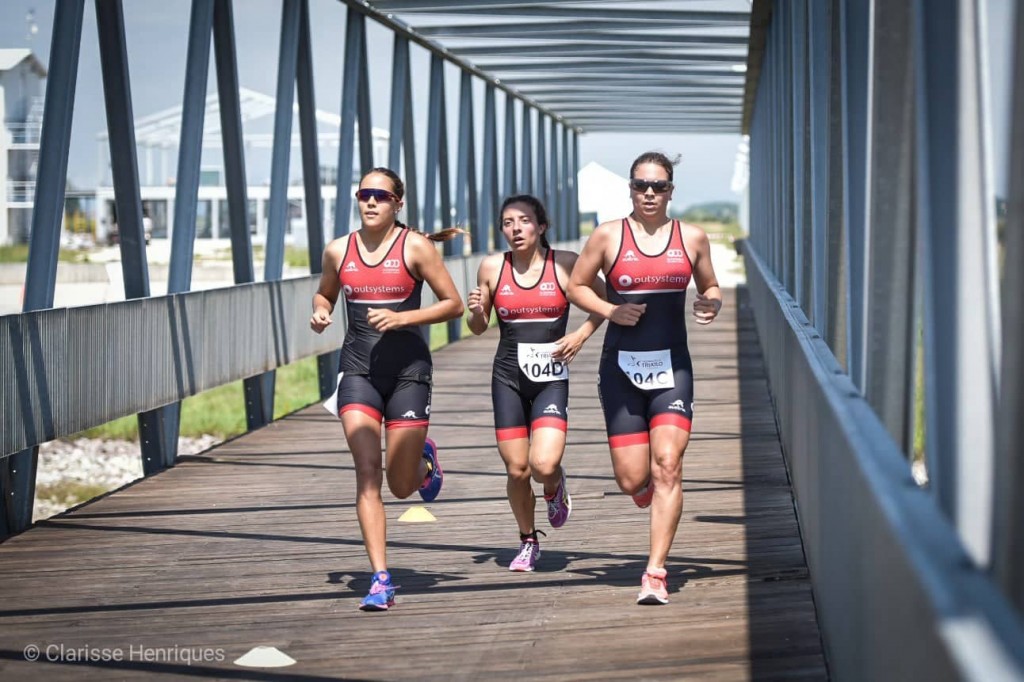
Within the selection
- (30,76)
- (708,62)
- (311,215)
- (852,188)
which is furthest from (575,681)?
(708,62)

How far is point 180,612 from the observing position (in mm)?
5945

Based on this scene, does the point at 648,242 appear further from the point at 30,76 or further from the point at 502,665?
the point at 30,76

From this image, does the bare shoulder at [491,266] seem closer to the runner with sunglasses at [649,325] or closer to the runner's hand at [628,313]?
the runner with sunglasses at [649,325]

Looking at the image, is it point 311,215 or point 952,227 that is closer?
point 952,227

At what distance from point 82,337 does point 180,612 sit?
2901 mm

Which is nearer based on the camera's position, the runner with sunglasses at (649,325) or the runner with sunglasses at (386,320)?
the runner with sunglasses at (649,325)

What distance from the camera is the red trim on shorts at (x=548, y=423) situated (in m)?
6.39

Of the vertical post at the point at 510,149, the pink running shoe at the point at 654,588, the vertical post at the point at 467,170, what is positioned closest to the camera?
the pink running shoe at the point at 654,588

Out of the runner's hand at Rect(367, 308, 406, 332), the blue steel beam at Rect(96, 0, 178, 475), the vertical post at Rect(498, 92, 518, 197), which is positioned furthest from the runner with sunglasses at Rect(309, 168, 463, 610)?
the vertical post at Rect(498, 92, 518, 197)

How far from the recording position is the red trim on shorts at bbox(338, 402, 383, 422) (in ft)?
20.2

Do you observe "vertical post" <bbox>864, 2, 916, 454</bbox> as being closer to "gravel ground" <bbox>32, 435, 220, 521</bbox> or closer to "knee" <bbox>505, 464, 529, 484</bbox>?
"knee" <bbox>505, 464, 529, 484</bbox>

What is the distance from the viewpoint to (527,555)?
6.59m

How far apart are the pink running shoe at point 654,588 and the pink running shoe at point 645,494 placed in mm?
491

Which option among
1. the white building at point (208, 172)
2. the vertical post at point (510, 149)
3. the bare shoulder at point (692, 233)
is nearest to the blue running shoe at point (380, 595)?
the bare shoulder at point (692, 233)
